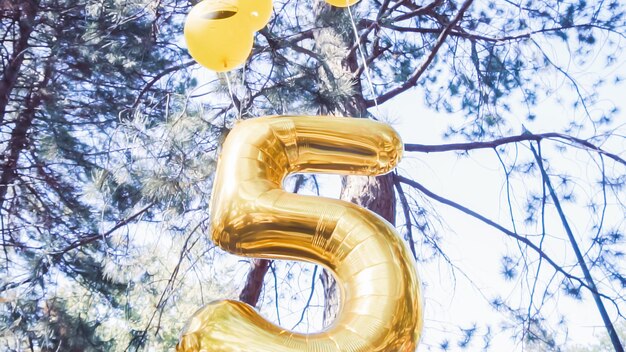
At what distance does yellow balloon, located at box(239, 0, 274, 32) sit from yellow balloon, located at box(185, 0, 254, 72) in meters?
0.01

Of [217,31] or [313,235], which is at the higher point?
[217,31]

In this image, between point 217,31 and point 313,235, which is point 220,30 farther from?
point 313,235

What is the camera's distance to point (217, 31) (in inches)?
39.2

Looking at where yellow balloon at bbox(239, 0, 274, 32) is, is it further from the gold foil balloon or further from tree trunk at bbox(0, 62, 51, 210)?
tree trunk at bbox(0, 62, 51, 210)

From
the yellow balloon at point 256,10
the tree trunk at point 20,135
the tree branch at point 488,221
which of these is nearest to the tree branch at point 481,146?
the tree branch at point 488,221

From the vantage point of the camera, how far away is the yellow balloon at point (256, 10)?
1033 mm

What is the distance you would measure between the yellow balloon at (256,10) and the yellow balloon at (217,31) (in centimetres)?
1

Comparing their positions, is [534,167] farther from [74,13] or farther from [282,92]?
[74,13]

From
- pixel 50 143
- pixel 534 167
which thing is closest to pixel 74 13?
pixel 50 143

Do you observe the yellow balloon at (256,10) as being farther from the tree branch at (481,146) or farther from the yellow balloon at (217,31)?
the tree branch at (481,146)

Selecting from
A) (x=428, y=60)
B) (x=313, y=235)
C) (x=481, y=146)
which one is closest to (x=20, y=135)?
(x=428, y=60)

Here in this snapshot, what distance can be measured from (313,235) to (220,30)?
46cm

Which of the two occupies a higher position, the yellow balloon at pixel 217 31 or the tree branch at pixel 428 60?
the tree branch at pixel 428 60

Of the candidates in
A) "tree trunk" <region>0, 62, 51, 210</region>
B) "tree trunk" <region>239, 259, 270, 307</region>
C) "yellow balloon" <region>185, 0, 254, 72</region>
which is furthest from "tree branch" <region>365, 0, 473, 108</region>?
"tree trunk" <region>0, 62, 51, 210</region>
